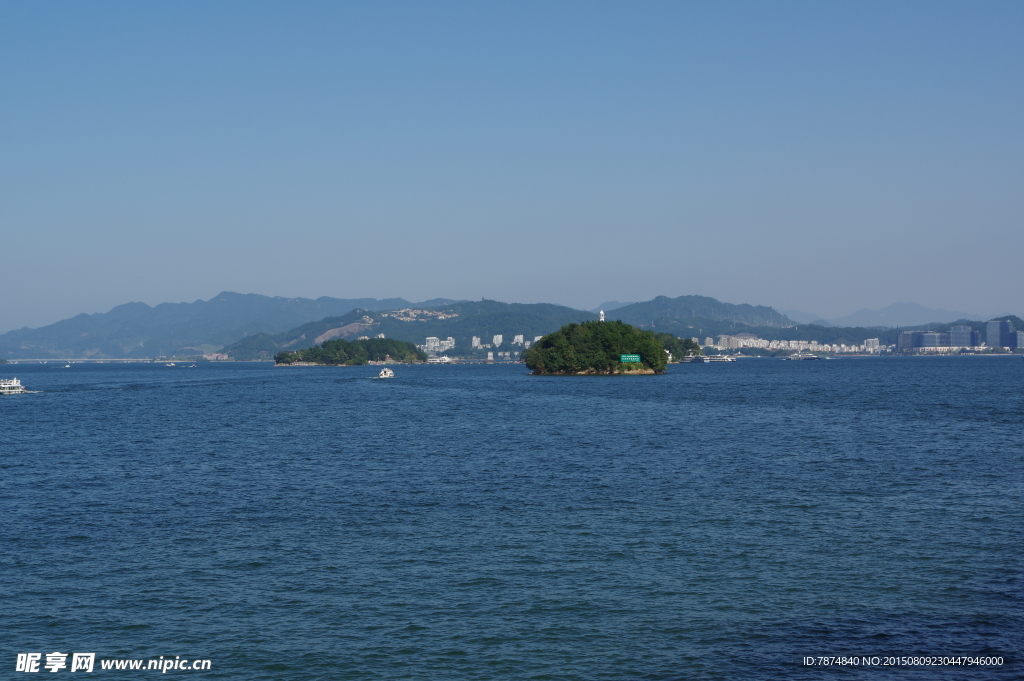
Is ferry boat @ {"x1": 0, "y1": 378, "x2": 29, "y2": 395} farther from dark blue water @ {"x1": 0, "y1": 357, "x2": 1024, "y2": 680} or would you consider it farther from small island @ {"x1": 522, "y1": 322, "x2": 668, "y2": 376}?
small island @ {"x1": 522, "y1": 322, "x2": 668, "y2": 376}

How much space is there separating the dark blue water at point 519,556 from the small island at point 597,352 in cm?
12513

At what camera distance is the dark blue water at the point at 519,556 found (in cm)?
1852

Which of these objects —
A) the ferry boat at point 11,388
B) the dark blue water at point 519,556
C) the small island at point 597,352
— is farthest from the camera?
the small island at point 597,352

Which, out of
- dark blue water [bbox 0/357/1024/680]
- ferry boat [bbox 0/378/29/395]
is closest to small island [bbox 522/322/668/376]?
ferry boat [bbox 0/378/29/395]

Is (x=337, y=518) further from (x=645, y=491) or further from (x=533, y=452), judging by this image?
(x=533, y=452)

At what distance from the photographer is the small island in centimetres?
18138

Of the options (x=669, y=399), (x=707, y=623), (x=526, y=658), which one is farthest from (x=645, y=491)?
(x=669, y=399)

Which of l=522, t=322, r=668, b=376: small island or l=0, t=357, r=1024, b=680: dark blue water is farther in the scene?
l=522, t=322, r=668, b=376: small island

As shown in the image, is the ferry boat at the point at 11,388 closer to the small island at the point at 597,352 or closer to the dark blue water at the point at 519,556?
the dark blue water at the point at 519,556

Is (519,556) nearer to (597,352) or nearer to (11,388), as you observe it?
(11,388)

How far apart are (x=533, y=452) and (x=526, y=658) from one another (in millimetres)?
33265

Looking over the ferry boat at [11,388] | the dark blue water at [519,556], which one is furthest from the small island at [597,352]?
the dark blue water at [519,556]

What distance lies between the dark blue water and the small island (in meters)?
125

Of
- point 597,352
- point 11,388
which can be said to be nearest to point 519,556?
point 11,388
